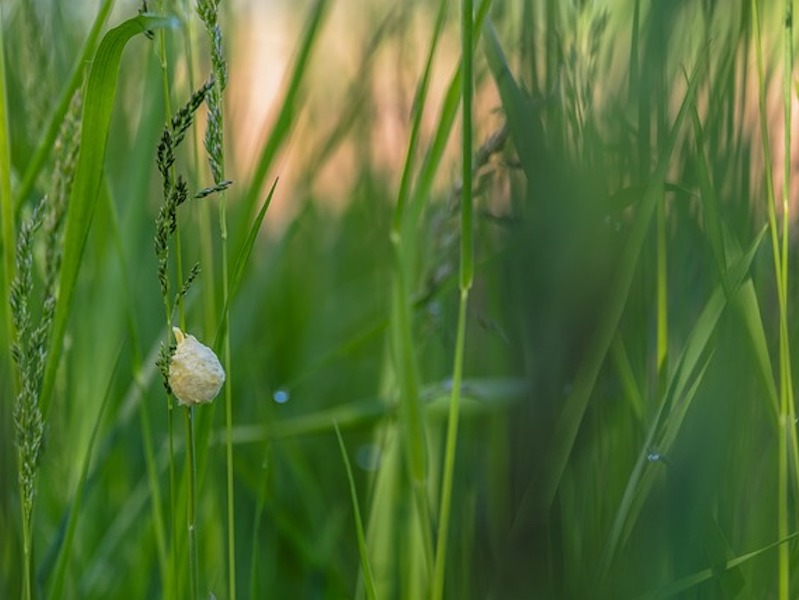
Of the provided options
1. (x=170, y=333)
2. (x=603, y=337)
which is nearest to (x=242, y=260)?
(x=170, y=333)

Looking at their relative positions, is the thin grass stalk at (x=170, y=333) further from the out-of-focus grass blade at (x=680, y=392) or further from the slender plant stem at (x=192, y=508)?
the out-of-focus grass blade at (x=680, y=392)

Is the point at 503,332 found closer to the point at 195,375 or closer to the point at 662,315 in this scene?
the point at 662,315

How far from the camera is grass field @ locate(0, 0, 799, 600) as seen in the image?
38cm

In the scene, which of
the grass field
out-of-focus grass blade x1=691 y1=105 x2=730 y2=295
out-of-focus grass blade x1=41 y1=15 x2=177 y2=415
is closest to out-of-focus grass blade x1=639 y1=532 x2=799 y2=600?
the grass field

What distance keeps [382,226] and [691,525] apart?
85 cm

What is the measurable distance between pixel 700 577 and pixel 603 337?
0.37 ft

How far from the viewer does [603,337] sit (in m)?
0.44

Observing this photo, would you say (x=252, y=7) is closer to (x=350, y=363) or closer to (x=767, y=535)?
(x=350, y=363)

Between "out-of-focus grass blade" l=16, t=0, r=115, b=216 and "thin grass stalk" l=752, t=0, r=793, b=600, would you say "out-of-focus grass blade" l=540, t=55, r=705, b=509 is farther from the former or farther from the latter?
"out-of-focus grass blade" l=16, t=0, r=115, b=216

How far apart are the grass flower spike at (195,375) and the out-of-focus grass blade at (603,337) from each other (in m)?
0.14

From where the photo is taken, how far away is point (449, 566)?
647 mm

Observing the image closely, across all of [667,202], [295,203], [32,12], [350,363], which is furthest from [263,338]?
[667,202]

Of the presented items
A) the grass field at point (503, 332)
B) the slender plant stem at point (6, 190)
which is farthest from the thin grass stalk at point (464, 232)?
the slender plant stem at point (6, 190)

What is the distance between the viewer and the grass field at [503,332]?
14.9 inches
